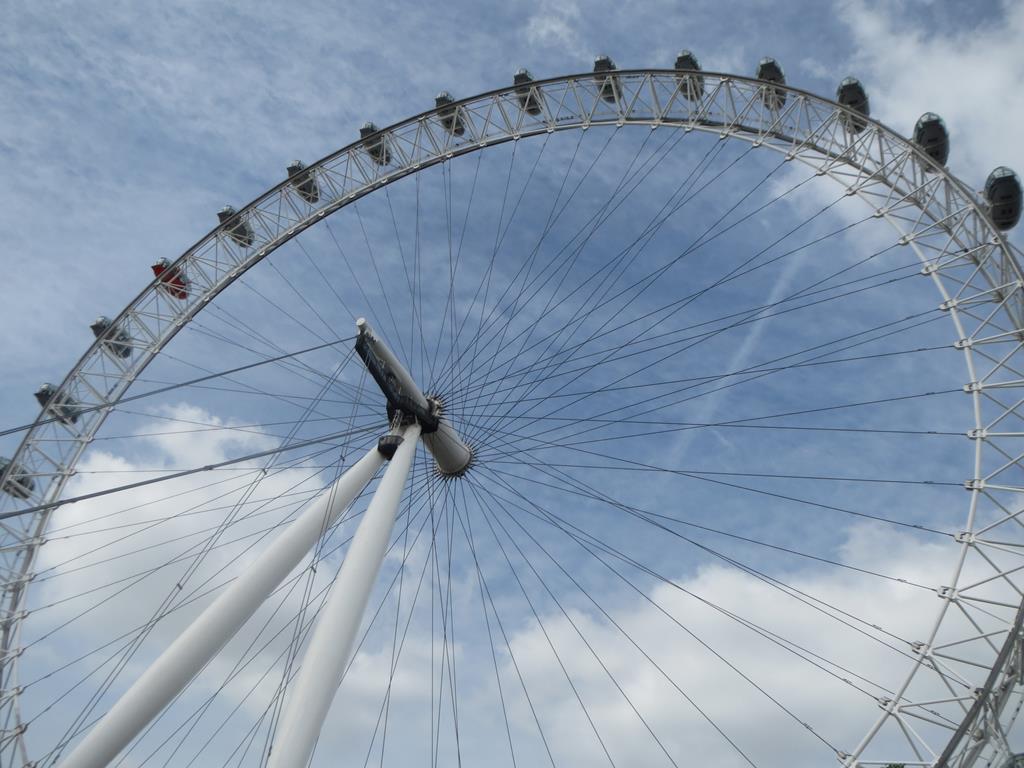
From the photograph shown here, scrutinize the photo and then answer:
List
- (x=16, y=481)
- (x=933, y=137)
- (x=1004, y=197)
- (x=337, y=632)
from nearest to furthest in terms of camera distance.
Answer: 1. (x=337, y=632)
2. (x=1004, y=197)
3. (x=933, y=137)
4. (x=16, y=481)

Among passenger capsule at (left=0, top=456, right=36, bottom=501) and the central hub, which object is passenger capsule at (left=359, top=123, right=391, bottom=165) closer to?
the central hub

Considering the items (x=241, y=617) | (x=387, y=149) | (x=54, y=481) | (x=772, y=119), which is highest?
(x=387, y=149)

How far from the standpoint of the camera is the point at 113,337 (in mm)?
29000

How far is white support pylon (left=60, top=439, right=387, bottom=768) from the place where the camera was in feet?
48.9

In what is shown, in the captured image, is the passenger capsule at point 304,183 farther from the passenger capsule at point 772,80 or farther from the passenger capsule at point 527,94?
the passenger capsule at point 772,80

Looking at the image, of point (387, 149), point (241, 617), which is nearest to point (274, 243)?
point (387, 149)

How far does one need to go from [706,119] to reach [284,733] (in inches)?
762

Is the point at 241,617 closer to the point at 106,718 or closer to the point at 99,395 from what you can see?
the point at 106,718

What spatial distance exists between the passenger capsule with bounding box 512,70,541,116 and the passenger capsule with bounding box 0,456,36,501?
2085cm

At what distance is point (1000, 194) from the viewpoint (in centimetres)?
1888

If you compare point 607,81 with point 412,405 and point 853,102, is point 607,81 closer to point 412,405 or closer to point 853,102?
point 853,102

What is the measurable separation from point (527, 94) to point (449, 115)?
2.75 m

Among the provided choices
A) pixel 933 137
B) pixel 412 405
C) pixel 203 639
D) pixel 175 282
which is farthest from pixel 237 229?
pixel 933 137

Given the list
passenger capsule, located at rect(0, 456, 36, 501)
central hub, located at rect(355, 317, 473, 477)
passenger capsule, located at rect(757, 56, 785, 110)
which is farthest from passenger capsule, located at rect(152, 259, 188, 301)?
passenger capsule, located at rect(757, 56, 785, 110)
